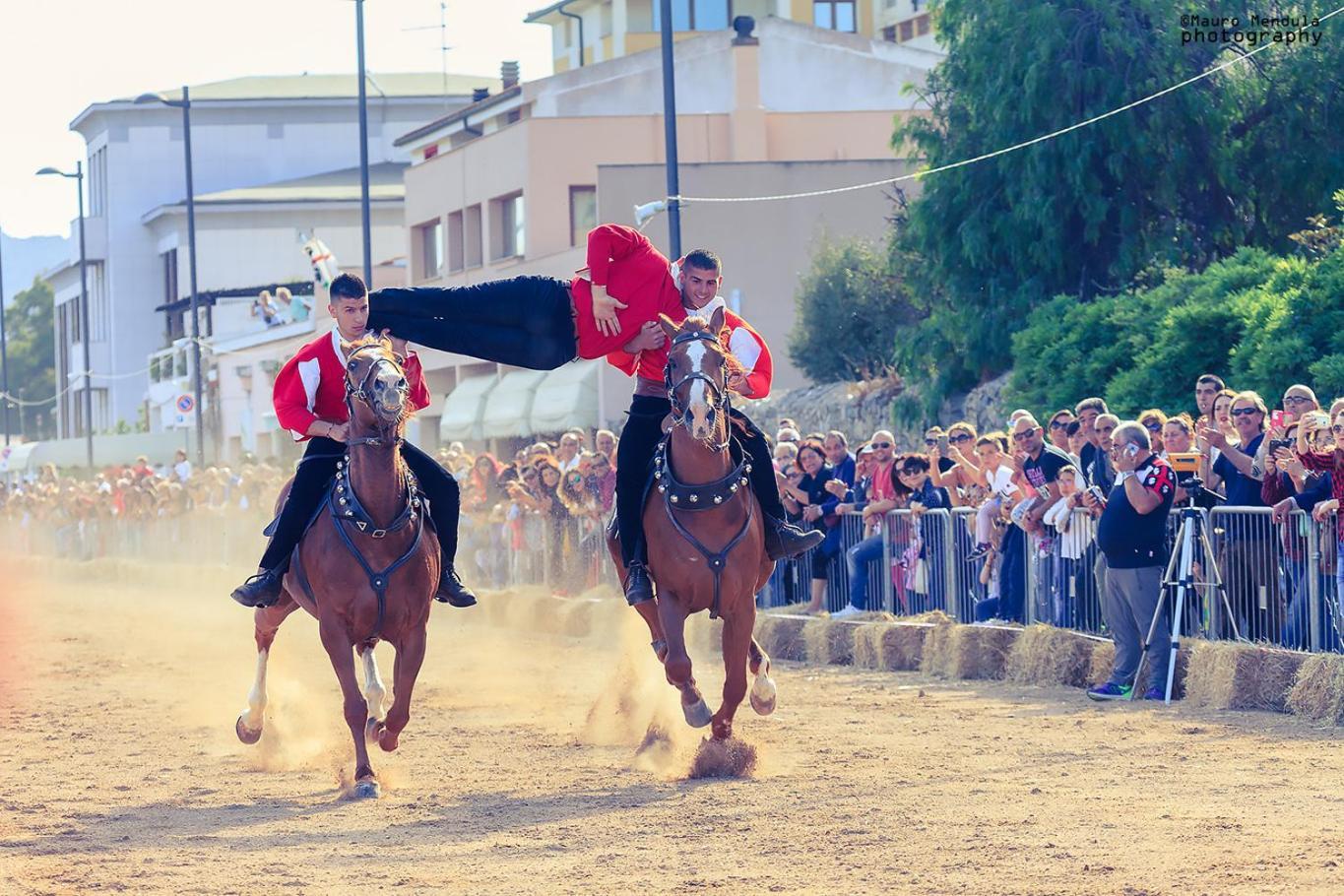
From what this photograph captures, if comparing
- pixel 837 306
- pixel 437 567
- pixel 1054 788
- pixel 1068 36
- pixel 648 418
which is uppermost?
pixel 1068 36

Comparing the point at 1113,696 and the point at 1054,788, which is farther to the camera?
the point at 1113,696

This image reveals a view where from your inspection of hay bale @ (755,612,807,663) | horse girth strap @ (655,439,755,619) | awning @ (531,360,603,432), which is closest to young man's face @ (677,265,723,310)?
horse girth strap @ (655,439,755,619)

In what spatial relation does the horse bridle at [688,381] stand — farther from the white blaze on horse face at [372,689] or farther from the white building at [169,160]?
the white building at [169,160]

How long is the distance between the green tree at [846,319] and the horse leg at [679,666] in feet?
78.3

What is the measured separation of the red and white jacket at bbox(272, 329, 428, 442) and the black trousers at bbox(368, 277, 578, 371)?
0.30 meters

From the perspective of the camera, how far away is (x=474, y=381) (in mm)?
48438

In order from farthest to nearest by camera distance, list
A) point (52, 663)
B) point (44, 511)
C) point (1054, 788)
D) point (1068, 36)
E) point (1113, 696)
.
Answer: point (44, 511)
point (1068, 36)
point (52, 663)
point (1113, 696)
point (1054, 788)

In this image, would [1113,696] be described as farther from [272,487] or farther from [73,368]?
[73,368]

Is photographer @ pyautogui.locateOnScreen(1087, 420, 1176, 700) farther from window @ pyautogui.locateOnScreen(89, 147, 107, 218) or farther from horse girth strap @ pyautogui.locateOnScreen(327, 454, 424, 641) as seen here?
window @ pyautogui.locateOnScreen(89, 147, 107, 218)

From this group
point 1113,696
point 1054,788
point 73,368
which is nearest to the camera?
point 1054,788

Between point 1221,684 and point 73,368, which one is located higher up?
point 73,368

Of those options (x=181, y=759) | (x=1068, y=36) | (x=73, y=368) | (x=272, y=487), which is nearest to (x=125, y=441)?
(x=73, y=368)

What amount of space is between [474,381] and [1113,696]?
3414cm

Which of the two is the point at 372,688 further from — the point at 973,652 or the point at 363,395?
the point at 973,652
